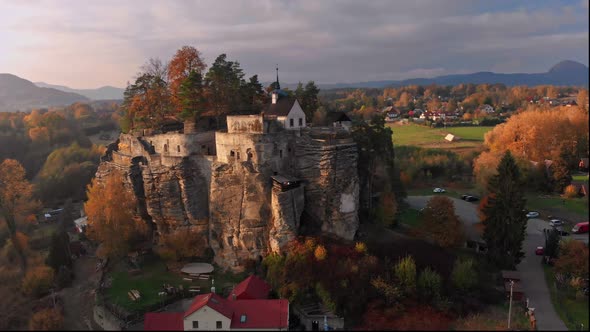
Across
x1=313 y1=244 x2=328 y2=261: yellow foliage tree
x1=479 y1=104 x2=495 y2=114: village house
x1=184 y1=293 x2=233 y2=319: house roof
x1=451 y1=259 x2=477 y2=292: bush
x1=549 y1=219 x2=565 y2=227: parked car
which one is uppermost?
x1=479 y1=104 x2=495 y2=114: village house

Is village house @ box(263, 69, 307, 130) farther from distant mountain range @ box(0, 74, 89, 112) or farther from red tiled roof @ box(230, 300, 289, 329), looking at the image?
distant mountain range @ box(0, 74, 89, 112)

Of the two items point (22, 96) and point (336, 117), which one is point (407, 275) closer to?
point (336, 117)

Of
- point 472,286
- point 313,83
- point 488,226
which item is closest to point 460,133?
point 313,83

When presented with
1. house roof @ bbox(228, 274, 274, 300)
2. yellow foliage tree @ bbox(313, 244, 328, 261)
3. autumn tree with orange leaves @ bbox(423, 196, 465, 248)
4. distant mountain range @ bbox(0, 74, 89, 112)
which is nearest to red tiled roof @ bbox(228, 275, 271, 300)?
house roof @ bbox(228, 274, 274, 300)

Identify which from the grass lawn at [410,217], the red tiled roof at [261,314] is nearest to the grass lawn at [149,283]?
the red tiled roof at [261,314]

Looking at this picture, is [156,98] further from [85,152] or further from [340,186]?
[85,152]

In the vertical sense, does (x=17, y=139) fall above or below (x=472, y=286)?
above
